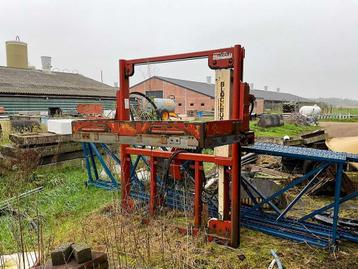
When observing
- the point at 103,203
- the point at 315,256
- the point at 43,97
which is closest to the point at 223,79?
the point at 315,256

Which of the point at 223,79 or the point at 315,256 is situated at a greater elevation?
the point at 223,79

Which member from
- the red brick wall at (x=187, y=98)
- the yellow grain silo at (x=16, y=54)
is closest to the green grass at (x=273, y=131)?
the red brick wall at (x=187, y=98)

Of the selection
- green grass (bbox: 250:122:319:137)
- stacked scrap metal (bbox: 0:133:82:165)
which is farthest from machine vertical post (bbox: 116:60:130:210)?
green grass (bbox: 250:122:319:137)

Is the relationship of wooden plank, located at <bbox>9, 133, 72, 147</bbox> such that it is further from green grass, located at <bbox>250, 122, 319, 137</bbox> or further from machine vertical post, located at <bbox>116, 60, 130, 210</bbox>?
green grass, located at <bbox>250, 122, 319, 137</bbox>

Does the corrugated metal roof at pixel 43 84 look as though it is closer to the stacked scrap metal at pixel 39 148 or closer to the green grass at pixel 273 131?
the stacked scrap metal at pixel 39 148

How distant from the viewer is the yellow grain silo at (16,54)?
2733 cm

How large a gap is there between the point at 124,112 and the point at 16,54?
93.4 feet

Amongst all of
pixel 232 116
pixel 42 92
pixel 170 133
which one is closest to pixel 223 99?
pixel 232 116

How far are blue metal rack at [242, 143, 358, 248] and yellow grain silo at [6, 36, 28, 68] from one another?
29.7 m

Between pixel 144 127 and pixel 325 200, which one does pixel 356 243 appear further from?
pixel 144 127

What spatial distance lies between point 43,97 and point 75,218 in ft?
54.8

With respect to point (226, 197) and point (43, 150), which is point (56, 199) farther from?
point (226, 197)

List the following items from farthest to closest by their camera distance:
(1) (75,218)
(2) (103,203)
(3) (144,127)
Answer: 1. (2) (103,203)
2. (1) (75,218)
3. (3) (144,127)

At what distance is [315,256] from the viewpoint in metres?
3.33
